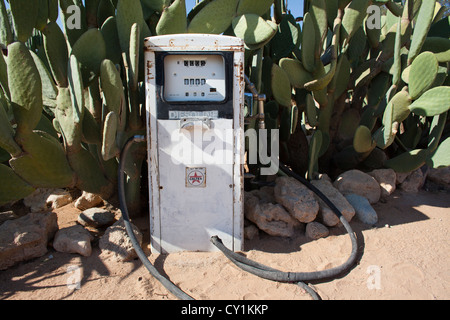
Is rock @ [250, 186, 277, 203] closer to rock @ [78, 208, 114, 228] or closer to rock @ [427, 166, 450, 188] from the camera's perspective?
rock @ [78, 208, 114, 228]

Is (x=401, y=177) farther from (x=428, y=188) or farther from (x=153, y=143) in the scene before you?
(x=153, y=143)

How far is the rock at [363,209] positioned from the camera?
10.2 ft

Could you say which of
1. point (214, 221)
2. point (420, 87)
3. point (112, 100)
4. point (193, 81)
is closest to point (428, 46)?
point (420, 87)

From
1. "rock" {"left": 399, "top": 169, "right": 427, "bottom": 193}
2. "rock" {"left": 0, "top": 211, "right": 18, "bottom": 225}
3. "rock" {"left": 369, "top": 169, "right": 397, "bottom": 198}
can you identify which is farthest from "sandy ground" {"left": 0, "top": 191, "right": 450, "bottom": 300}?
"rock" {"left": 0, "top": 211, "right": 18, "bottom": 225}

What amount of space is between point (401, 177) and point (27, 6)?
11.6ft

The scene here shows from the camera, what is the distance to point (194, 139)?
2.49 meters

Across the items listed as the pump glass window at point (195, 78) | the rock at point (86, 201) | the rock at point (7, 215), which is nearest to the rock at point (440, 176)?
the pump glass window at point (195, 78)

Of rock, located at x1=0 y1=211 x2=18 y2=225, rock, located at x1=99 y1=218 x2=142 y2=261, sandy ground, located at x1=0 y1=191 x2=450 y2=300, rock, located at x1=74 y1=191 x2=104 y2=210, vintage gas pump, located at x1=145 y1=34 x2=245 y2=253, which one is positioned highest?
vintage gas pump, located at x1=145 y1=34 x2=245 y2=253

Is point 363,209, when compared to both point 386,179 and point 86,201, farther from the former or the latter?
point 86,201

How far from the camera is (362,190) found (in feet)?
11.2

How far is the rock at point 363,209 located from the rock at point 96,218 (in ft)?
6.69

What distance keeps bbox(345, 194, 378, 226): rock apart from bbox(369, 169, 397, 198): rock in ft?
1.27

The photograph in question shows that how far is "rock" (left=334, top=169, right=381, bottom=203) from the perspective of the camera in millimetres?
3426

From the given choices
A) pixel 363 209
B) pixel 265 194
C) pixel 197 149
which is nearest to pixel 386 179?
pixel 363 209
